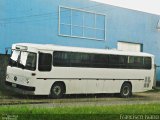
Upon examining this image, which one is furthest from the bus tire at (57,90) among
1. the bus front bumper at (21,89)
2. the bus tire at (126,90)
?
the bus tire at (126,90)

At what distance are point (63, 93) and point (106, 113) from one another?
11261 millimetres

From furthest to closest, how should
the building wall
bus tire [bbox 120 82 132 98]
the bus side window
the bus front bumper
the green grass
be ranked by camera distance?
the building wall < bus tire [bbox 120 82 132 98] < the bus side window < the bus front bumper < the green grass

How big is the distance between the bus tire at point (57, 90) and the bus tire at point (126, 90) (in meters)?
5.17

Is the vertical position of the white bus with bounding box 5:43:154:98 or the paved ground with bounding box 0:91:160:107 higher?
the white bus with bounding box 5:43:154:98

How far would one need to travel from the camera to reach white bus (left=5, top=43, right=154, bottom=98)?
2327 centimetres

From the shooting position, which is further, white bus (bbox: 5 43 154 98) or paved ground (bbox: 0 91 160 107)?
white bus (bbox: 5 43 154 98)

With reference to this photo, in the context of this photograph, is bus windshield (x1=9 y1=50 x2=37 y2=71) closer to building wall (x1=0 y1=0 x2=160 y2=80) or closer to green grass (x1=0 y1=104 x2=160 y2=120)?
green grass (x1=0 y1=104 x2=160 y2=120)

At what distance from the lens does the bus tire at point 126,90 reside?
2852 cm

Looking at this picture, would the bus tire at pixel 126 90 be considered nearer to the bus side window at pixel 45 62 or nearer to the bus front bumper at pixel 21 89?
the bus side window at pixel 45 62

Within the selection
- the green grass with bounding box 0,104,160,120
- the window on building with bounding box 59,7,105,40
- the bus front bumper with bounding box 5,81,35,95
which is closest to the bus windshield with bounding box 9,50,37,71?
the bus front bumper with bounding box 5,81,35,95

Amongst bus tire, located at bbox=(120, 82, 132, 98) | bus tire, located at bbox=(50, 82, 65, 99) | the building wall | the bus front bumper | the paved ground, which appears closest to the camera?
the paved ground

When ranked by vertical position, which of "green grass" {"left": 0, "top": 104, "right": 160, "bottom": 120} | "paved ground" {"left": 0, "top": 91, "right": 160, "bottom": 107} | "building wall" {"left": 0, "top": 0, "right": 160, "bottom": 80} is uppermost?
"building wall" {"left": 0, "top": 0, "right": 160, "bottom": 80}

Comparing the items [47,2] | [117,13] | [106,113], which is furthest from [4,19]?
[106,113]

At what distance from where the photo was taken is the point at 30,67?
2316 centimetres
